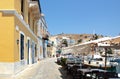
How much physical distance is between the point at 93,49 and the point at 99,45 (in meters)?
0.53

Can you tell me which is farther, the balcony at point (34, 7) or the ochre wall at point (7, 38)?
the balcony at point (34, 7)

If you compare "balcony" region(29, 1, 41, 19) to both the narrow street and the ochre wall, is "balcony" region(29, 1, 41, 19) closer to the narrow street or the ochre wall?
the narrow street

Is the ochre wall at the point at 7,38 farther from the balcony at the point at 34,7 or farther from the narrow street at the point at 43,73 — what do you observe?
the balcony at the point at 34,7

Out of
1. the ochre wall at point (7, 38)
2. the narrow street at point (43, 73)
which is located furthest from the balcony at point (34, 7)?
the ochre wall at point (7, 38)

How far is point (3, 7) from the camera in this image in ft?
64.0

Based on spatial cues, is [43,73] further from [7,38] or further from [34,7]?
[34,7]

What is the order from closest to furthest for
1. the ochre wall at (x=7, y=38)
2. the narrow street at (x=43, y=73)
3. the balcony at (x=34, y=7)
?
1. the ochre wall at (x=7, y=38)
2. the narrow street at (x=43, y=73)
3. the balcony at (x=34, y=7)

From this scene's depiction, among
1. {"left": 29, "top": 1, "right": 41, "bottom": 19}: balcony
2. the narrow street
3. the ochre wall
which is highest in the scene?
{"left": 29, "top": 1, "right": 41, "bottom": 19}: balcony

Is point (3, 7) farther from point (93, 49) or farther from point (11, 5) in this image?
point (93, 49)

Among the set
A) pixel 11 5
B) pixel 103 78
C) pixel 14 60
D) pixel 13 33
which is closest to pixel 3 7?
pixel 11 5

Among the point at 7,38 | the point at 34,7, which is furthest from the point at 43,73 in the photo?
the point at 34,7

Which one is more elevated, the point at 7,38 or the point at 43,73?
the point at 7,38

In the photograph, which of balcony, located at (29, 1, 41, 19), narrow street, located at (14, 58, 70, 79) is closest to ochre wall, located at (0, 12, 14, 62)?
narrow street, located at (14, 58, 70, 79)

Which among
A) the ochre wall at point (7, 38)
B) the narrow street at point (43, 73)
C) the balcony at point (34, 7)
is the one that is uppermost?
the balcony at point (34, 7)
